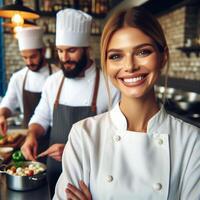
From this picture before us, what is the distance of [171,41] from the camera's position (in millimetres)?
4746

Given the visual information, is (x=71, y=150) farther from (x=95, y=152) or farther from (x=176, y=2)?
(x=176, y=2)

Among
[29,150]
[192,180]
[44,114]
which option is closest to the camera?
[192,180]

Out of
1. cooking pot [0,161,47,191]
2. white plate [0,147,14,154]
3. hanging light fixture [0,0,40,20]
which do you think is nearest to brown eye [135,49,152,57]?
cooking pot [0,161,47,191]

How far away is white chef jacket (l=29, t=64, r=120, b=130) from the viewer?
1.96 m

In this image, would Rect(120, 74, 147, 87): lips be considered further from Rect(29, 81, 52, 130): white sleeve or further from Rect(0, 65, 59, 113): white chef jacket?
Rect(0, 65, 59, 113): white chef jacket

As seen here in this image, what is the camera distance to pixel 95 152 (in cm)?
105

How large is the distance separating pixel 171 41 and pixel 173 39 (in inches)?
3.7

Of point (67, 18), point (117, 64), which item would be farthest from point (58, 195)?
point (67, 18)

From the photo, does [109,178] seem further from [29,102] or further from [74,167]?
[29,102]

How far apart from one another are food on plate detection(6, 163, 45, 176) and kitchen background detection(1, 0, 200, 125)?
1699mm

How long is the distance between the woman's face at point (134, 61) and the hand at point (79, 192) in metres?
0.37

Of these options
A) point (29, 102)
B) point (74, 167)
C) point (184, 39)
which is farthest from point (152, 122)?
point (184, 39)

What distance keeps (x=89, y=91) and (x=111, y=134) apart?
958 millimetres

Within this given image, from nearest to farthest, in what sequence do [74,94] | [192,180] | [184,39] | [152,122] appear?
[192,180] → [152,122] → [74,94] → [184,39]
